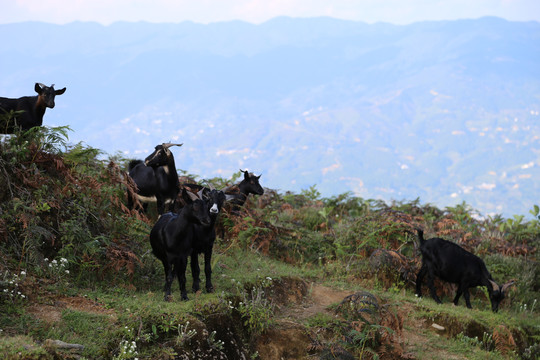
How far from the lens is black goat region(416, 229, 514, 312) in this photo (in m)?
10.9

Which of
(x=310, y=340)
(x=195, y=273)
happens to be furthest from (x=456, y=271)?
(x=195, y=273)

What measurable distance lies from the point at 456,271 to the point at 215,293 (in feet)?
18.6

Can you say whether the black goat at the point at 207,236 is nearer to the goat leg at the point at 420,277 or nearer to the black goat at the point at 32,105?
the black goat at the point at 32,105

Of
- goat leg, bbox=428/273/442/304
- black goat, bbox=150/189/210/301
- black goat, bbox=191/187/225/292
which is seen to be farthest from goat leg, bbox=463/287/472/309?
black goat, bbox=150/189/210/301


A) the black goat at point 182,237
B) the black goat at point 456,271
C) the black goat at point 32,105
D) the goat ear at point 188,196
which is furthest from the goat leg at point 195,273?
the black goat at point 456,271

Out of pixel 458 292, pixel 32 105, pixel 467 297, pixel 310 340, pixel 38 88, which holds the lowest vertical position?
pixel 467 297

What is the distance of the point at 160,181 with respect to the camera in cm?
1122

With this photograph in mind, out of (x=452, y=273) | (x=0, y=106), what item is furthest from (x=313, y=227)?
(x=0, y=106)

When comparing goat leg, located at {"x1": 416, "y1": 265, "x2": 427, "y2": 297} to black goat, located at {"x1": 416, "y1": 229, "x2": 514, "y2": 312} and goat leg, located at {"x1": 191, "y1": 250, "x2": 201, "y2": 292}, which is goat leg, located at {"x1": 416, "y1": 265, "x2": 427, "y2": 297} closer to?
black goat, located at {"x1": 416, "y1": 229, "x2": 514, "y2": 312}

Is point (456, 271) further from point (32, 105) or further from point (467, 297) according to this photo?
point (32, 105)

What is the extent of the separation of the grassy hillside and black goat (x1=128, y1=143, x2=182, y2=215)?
1.35m

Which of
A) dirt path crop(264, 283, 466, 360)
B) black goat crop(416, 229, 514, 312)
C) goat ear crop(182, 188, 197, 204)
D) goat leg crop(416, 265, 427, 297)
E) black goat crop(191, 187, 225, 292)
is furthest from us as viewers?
goat leg crop(416, 265, 427, 297)

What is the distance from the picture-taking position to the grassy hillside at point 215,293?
6.40m

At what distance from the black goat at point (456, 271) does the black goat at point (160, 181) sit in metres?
5.67
